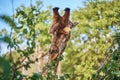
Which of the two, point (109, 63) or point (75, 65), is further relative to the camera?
point (75, 65)

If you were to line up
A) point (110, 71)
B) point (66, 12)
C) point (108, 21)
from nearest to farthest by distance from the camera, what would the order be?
1. point (110, 71)
2. point (66, 12)
3. point (108, 21)

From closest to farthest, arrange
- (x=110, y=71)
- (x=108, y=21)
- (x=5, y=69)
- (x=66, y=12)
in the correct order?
1. (x=5, y=69)
2. (x=110, y=71)
3. (x=66, y=12)
4. (x=108, y=21)

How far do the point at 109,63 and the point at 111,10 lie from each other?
121 ft

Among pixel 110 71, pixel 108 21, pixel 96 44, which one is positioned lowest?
pixel 96 44

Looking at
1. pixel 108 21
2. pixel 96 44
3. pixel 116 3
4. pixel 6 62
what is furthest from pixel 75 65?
pixel 6 62

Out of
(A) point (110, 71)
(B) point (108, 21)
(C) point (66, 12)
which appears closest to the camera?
(A) point (110, 71)

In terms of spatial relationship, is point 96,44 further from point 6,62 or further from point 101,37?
point 6,62

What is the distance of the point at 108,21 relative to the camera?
38938mm

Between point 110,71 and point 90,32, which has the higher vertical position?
point 110,71

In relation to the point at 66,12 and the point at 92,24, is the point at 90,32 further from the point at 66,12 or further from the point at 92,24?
the point at 66,12

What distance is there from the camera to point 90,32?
4041 centimetres

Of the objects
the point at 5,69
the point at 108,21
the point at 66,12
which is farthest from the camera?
the point at 108,21

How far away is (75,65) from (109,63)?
119ft

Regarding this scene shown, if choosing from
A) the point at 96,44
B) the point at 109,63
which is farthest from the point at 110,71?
the point at 96,44
